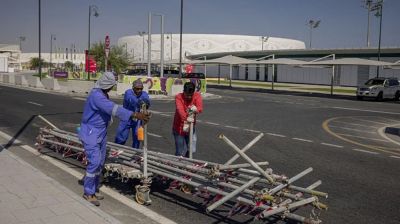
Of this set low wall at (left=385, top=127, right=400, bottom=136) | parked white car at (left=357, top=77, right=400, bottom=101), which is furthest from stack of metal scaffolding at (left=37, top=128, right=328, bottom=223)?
parked white car at (left=357, top=77, right=400, bottom=101)

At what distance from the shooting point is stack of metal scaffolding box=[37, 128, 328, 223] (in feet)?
16.8

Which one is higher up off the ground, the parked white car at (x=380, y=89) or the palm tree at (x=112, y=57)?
the palm tree at (x=112, y=57)

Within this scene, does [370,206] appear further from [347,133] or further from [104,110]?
[347,133]

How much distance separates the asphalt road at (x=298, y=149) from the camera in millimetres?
6184

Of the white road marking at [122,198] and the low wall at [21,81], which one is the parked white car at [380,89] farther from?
the low wall at [21,81]

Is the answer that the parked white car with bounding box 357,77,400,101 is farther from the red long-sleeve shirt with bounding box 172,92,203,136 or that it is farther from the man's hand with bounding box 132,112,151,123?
the man's hand with bounding box 132,112,151,123

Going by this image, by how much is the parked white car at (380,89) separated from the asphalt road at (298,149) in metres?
10.3

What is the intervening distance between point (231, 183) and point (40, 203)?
266cm

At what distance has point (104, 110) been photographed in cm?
600

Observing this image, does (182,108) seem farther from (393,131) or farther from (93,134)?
(393,131)

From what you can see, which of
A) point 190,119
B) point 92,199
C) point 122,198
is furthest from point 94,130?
point 190,119

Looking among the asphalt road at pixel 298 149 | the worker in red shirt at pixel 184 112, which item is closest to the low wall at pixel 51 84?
the asphalt road at pixel 298 149

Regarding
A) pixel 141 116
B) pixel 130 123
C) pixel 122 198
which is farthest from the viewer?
pixel 130 123

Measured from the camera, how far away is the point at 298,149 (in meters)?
11.2
